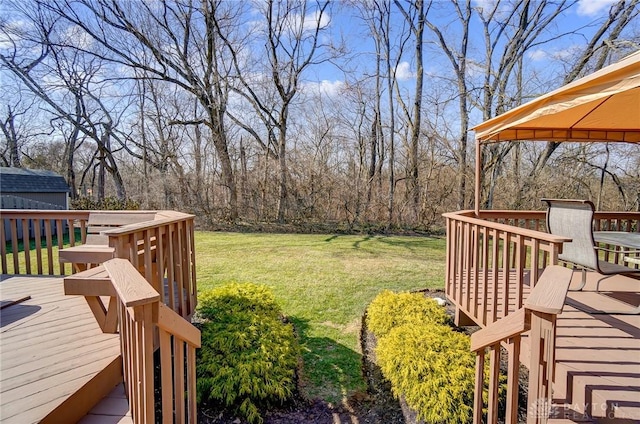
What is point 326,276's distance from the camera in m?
5.80

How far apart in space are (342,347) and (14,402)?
A: 8.52 feet

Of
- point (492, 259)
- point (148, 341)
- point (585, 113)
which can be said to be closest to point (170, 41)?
point (585, 113)

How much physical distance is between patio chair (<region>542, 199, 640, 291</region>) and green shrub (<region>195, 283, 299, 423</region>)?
8.60 feet

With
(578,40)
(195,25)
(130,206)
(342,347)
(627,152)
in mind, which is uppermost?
(195,25)

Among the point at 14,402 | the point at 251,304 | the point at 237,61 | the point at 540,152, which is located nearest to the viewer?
the point at 14,402

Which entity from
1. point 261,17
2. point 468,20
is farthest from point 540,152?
point 261,17

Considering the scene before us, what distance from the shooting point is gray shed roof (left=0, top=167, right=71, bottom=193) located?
33.4ft

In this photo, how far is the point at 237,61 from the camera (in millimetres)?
12266

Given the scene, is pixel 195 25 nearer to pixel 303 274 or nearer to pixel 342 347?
pixel 303 274

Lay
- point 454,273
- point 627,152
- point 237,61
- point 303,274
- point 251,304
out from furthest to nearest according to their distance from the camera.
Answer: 1. point 237,61
2. point 627,152
3. point 303,274
4. point 454,273
5. point 251,304

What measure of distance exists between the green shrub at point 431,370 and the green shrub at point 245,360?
881 mm

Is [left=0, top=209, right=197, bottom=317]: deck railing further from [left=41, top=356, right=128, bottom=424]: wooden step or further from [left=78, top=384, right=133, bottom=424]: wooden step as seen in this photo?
[left=78, top=384, right=133, bottom=424]: wooden step

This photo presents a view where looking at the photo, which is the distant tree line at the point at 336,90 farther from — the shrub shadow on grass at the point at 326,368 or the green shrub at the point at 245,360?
the green shrub at the point at 245,360

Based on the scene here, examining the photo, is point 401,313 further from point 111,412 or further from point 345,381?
point 111,412
